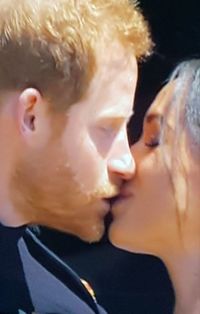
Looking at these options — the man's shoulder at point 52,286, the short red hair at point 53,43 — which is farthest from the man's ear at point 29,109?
the man's shoulder at point 52,286

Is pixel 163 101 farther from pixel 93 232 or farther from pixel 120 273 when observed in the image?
pixel 120 273

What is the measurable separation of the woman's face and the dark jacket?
0.10 meters

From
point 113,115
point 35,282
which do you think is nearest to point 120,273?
point 35,282

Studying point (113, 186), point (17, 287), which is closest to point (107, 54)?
point (113, 186)

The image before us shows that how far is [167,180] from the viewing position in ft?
4.07

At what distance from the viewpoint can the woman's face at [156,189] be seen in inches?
48.5

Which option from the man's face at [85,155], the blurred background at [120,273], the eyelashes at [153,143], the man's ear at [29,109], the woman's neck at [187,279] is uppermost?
the man's ear at [29,109]

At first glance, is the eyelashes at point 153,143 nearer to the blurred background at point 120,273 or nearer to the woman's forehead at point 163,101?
the woman's forehead at point 163,101

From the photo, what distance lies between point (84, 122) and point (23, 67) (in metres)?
0.10

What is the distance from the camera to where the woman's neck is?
4.22ft

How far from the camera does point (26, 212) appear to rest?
120 centimetres

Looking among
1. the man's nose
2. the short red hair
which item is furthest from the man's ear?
the man's nose

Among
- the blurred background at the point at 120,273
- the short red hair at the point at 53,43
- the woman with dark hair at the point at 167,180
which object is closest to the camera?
the short red hair at the point at 53,43

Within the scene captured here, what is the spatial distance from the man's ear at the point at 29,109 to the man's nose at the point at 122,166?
0.37ft
